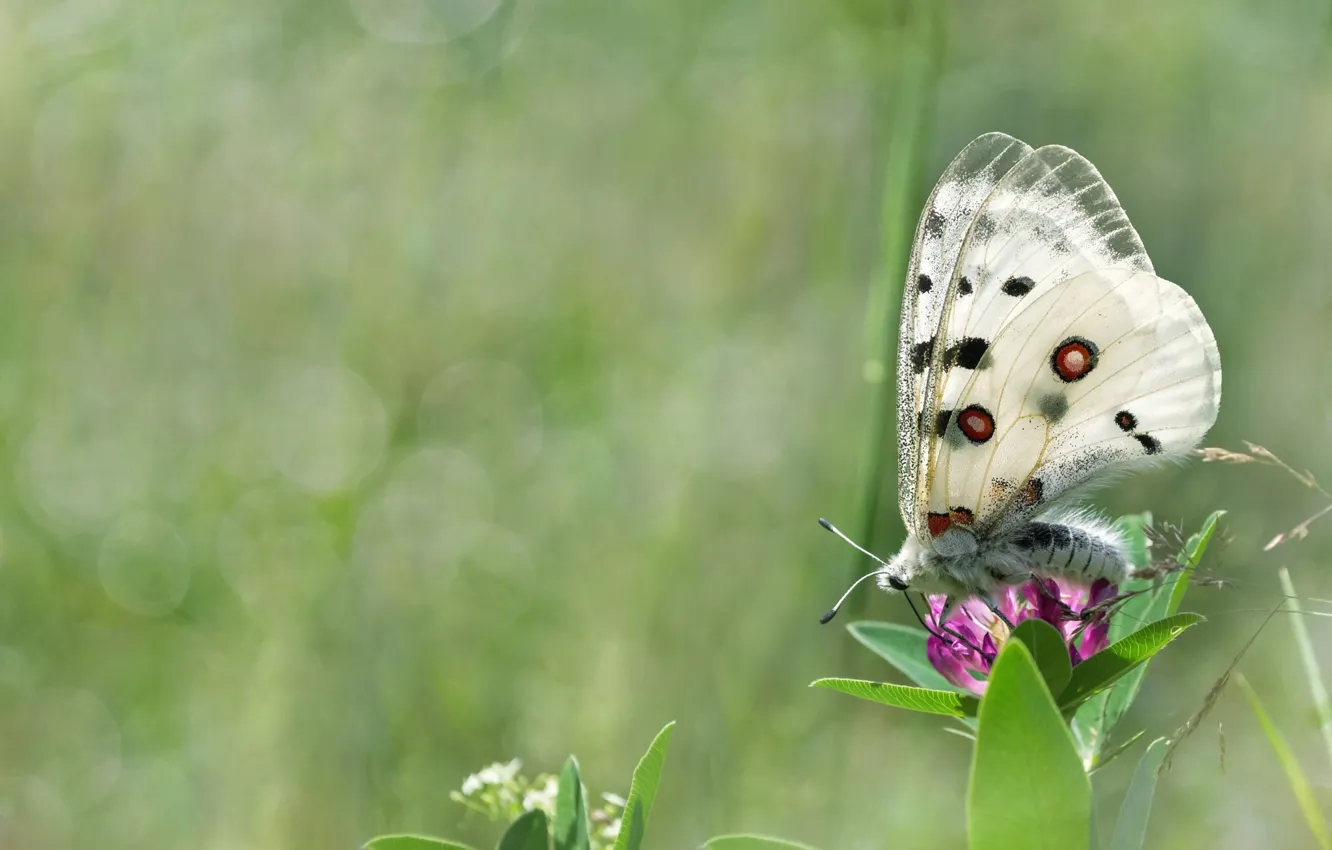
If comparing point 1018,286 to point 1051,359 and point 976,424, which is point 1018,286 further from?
point 976,424

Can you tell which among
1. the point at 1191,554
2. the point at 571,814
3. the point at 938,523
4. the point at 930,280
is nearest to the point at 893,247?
the point at 930,280

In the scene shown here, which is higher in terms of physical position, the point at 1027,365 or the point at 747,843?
the point at 1027,365

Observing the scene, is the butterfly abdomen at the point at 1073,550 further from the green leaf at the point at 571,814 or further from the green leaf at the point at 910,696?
the green leaf at the point at 571,814

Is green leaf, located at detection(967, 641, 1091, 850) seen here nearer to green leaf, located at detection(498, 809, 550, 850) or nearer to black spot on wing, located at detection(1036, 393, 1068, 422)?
green leaf, located at detection(498, 809, 550, 850)

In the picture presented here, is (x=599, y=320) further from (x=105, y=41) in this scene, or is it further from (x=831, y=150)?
(x=105, y=41)

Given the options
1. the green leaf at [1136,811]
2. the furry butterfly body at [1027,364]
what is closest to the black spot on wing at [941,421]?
the furry butterfly body at [1027,364]

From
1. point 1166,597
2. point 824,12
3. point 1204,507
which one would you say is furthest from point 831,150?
point 1166,597
